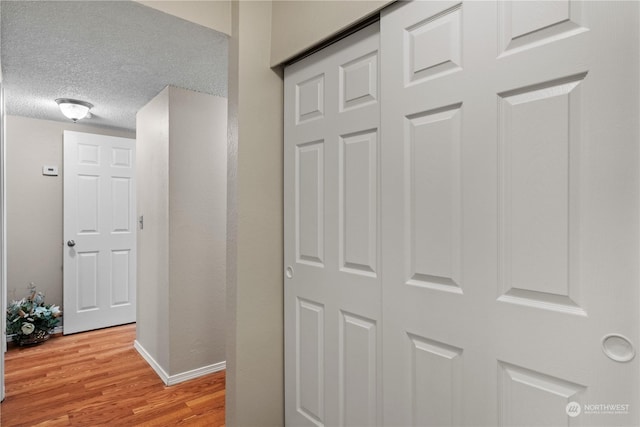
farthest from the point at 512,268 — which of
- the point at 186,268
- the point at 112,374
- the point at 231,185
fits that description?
the point at 112,374

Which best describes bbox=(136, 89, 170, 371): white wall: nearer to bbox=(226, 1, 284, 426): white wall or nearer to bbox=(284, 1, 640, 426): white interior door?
bbox=(226, 1, 284, 426): white wall

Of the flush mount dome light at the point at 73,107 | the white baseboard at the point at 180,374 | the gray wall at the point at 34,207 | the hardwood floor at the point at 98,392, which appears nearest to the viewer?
the hardwood floor at the point at 98,392

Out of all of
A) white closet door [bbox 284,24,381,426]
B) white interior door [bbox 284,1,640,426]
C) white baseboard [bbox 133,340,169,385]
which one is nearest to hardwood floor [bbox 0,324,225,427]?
white baseboard [bbox 133,340,169,385]

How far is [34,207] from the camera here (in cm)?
347

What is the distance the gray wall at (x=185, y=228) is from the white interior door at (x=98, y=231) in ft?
3.97

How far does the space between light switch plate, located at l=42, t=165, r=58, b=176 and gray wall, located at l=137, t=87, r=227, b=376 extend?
1.46 m

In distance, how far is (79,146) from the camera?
359cm

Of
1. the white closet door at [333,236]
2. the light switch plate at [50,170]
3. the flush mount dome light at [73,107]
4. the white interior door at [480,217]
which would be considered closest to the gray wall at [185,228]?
the flush mount dome light at [73,107]

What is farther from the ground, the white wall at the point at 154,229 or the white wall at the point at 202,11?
the white wall at the point at 202,11

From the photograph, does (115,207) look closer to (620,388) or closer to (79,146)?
(79,146)

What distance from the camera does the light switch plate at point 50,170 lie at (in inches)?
138

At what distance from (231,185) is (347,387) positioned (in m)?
1.06

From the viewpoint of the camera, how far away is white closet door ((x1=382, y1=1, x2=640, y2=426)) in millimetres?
812

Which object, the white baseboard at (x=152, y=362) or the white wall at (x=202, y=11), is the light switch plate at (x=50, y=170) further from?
the white wall at (x=202, y=11)
